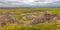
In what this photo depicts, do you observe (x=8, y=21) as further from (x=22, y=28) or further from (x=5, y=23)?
(x=22, y=28)

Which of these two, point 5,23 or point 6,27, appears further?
point 5,23

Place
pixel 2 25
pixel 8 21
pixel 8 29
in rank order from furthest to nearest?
1. pixel 8 21
2. pixel 2 25
3. pixel 8 29

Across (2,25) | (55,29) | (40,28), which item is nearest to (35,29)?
(40,28)

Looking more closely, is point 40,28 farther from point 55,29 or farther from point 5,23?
point 5,23

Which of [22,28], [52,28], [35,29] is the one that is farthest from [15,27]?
[52,28]

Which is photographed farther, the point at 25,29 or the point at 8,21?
the point at 8,21

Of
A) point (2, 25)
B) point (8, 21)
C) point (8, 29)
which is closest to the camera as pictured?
point (8, 29)

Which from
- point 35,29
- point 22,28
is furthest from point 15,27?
point 35,29
